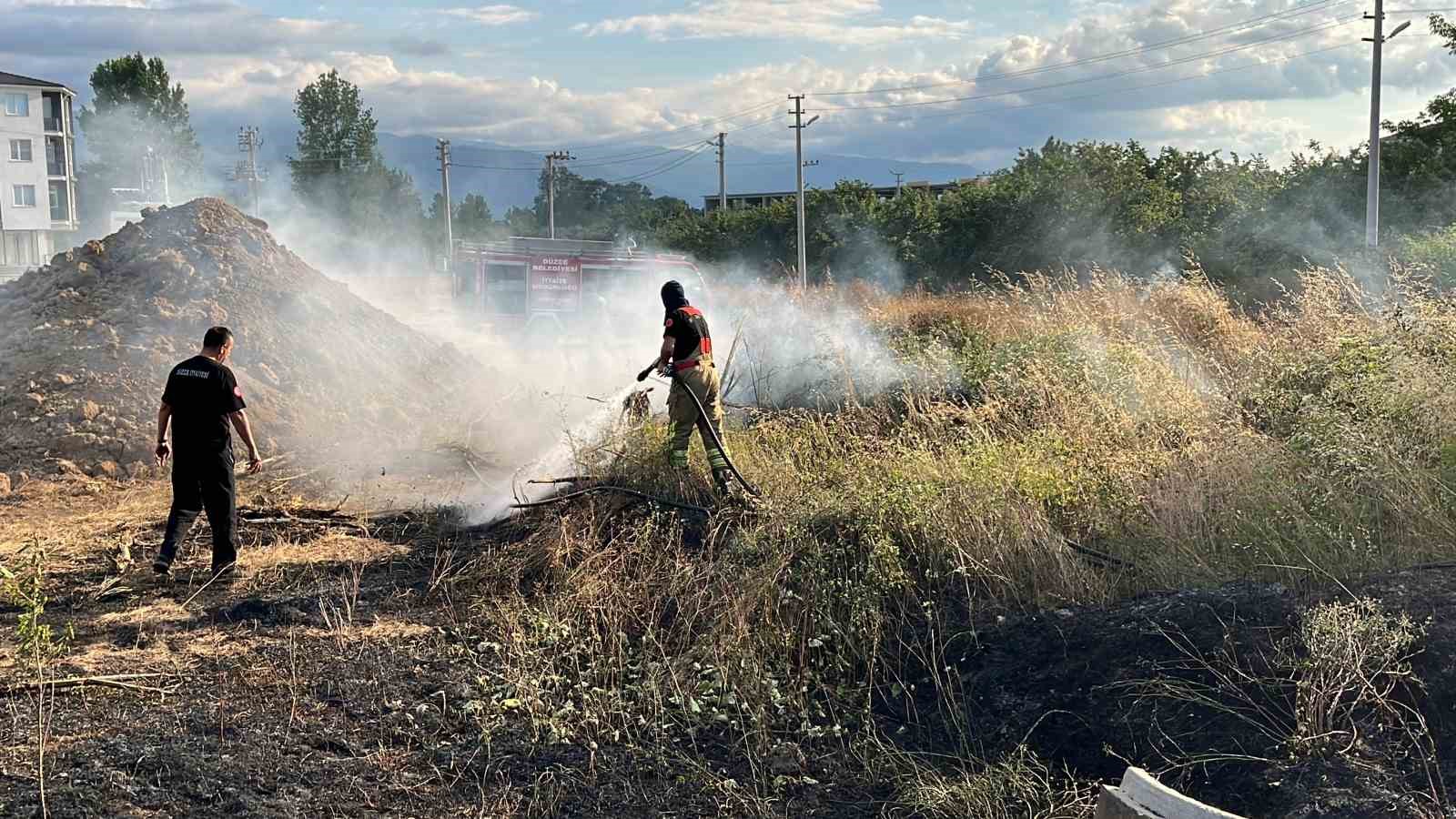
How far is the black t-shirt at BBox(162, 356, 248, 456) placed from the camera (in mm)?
7312

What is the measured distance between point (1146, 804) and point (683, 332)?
603 centimetres

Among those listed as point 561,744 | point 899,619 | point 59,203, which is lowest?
point 561,744

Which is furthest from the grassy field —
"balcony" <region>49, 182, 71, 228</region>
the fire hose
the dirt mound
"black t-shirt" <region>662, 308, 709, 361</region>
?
"balcony" <region>49, 182, 71, 228</region>

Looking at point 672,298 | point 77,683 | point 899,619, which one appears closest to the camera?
point 77,683

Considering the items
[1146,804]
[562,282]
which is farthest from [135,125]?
[1146,804]

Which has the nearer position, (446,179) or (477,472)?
(477,472)

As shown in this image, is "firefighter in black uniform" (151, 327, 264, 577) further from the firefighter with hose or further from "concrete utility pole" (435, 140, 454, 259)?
"concrete utility pole" (435, 140, 454, 259)

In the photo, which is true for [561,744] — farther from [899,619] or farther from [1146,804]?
[1146,804]

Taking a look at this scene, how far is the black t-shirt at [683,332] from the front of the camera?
8719mm

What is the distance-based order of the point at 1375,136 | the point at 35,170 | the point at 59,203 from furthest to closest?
the point at 59,203 < the point at 35,170 < the point at 1375,136

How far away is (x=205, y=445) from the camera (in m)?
7.35

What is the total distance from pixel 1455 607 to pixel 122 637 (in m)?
6.21

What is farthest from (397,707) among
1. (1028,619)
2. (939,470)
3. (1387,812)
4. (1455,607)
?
(1455,607)

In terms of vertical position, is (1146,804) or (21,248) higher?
(21,248)
